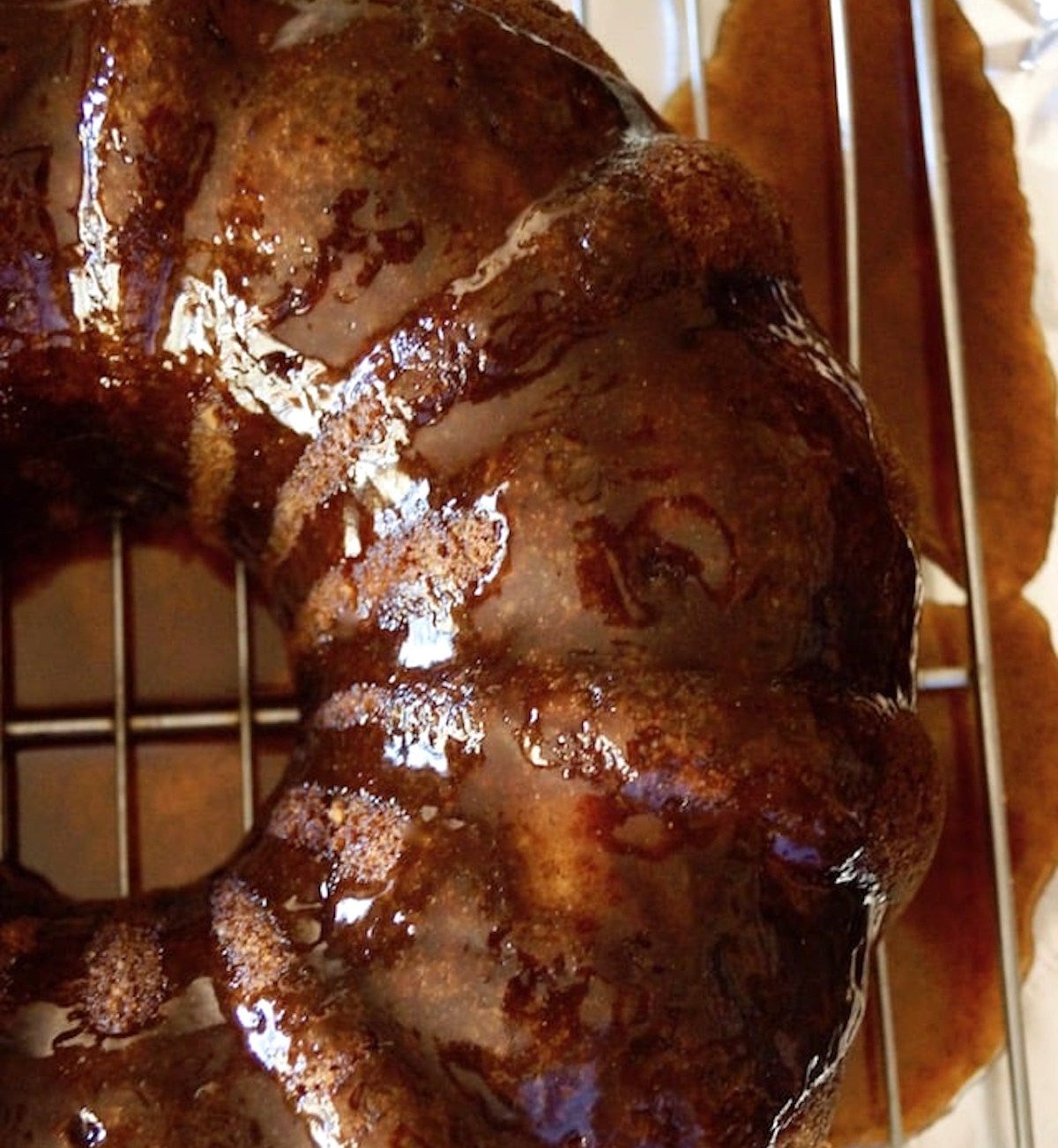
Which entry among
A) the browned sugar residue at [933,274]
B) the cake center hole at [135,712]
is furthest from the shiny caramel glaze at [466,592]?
the browned sugar residue at [933,274]

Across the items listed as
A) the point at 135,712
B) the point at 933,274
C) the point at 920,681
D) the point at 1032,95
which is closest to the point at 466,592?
the point at 135,712

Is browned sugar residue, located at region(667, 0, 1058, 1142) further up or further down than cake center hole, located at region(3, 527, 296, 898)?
further up

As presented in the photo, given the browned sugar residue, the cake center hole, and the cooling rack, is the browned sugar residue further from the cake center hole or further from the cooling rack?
the cake center hole

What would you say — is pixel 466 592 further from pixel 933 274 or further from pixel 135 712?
pixel 933 274

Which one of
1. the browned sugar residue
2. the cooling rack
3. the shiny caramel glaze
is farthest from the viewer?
the browned sugar residue

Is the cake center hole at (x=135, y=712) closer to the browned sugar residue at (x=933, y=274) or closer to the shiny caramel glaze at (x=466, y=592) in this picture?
the shiny caramel glaze at (x=466, y=592)

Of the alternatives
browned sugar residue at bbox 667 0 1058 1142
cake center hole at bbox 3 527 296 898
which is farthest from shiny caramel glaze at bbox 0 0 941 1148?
browned sugar residue at bbox 667 0 1058 1142

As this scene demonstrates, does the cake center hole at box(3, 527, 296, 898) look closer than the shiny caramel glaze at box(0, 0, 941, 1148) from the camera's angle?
No

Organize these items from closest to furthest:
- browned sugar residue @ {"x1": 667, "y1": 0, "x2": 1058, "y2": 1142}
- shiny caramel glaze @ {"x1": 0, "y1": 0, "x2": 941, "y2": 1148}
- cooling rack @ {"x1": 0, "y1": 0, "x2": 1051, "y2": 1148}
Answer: shiny caramel glaze @ {"x1": 0, "y1": 0, "x2": 941, "y2": 1148}
cooling rack @ {"x1": 0, "y1": 0, "x2": 1051, "y2": 1148}
browned sugar residue @ {"x1": 667, "y1": 0, "x2": 1058, "y2": 1142}
